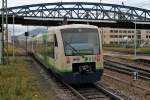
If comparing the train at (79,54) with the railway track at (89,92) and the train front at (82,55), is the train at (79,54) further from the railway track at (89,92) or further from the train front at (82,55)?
the railway track at (89,92)

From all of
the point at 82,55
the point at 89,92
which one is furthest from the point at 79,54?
the point at 89,92

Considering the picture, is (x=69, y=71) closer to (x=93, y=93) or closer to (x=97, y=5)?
(x=93, y=93)

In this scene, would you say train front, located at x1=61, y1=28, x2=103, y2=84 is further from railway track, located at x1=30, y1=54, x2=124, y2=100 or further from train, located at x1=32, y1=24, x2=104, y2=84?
railway track, located at x1=30, y1=54, x2=124, y2=100

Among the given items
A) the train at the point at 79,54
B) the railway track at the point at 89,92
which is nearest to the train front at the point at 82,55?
the train at the point at 79,54

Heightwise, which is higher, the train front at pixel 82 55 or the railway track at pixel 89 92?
the train front at pixel 82 55

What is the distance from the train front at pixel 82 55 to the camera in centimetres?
1775

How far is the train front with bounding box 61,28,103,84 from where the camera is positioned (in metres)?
17.8

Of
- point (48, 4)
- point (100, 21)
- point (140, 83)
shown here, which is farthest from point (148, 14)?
point (140, 83)

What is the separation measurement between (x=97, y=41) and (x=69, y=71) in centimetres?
201

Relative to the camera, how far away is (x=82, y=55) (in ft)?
58.7

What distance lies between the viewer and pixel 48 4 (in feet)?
368

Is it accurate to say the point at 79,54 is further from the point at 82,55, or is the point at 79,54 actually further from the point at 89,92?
the point at 89,92

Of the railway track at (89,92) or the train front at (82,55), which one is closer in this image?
the railway track at (89,92)

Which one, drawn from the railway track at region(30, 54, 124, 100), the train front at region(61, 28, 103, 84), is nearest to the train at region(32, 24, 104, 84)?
the train front at region(61, 28, 103, 84)
